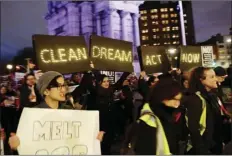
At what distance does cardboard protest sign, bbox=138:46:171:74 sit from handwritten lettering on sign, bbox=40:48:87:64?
1.41 metres

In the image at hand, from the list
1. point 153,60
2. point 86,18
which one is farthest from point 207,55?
point 86,18

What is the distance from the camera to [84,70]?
5324 mm

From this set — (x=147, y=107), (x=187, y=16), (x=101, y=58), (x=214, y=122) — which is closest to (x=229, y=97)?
(x=101, y=58)

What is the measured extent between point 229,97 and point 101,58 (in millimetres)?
3003

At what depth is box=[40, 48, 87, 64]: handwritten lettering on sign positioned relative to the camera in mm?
4949

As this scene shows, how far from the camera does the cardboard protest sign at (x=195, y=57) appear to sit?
21.3 ft

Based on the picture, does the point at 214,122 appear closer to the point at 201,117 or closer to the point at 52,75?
the point at 201,117

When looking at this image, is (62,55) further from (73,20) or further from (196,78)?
(73,20)

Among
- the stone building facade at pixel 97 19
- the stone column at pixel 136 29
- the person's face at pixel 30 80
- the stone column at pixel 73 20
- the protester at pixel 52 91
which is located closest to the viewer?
the protester at pixel 52 91

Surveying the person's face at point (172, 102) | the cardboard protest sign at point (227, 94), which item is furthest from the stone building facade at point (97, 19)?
the person's face at point (172, 102)

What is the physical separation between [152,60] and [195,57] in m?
0.87

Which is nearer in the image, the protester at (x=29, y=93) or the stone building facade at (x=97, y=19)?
the protester at (x=29, y=93)

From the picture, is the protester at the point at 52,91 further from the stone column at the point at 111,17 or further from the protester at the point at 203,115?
the stone column at the point at 111,17

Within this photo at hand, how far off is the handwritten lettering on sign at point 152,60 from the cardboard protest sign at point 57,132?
3832 mm
